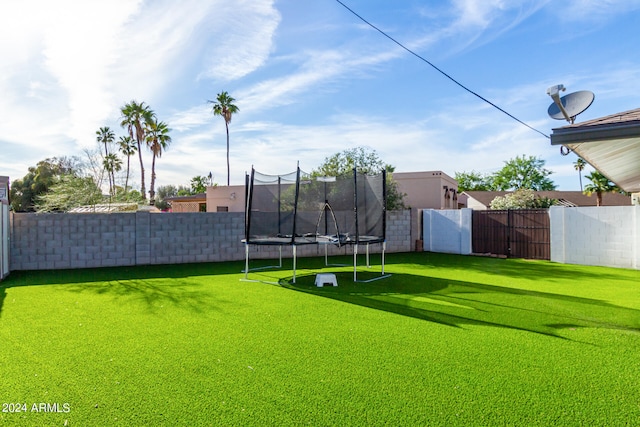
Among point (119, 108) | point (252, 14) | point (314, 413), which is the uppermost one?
point (119, 108)

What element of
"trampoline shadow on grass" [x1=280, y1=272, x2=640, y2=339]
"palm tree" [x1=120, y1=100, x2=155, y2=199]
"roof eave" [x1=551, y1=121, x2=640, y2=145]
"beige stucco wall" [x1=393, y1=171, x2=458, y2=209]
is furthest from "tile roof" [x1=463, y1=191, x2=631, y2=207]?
"roof eave" [x1=551, y1=121, x2=640, y2=145]

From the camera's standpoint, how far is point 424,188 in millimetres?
18922

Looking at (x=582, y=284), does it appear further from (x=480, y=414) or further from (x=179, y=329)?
(x=179, y=329)

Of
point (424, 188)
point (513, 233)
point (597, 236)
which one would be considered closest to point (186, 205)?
point (424, 188)

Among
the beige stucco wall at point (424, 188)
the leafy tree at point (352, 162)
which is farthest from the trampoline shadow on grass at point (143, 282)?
the beige stucco wall at point (424, 188)

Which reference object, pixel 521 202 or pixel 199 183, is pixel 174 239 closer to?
pixel 521 202

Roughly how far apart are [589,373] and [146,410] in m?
2.84

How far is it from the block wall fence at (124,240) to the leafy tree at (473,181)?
1342 inches

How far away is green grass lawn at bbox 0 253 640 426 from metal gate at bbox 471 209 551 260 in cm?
402

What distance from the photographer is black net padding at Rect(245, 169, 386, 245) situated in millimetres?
6578

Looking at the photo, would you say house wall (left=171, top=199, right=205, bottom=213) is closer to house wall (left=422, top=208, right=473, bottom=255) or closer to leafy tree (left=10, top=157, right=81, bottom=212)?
leafy tree (left=10, top=157, right=81, bottom=212)

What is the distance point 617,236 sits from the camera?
25.7 feet

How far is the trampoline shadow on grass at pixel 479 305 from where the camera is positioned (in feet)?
12.1

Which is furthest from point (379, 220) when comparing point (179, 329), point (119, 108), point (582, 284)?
point (119, 108)
